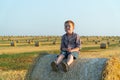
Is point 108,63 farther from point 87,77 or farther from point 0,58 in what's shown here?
point 0,58

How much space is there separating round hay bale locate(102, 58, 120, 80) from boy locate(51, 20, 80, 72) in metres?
1.02

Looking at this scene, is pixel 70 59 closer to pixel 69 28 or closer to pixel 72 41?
pixel 72 41

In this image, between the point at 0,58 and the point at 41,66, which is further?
the point at 0,58

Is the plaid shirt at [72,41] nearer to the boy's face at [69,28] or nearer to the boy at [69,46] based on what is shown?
the boy at [69,46]

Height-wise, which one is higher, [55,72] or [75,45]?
[75,45]

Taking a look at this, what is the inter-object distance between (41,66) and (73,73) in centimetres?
115

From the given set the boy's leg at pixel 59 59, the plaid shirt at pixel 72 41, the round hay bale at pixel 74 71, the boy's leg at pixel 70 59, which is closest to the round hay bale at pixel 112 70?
the round hay bale at pixel 74 71

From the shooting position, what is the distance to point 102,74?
27.6 feet

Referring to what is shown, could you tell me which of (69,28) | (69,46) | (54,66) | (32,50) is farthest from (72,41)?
(32,50)

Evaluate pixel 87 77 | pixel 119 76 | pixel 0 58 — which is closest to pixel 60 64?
pixel 87 77

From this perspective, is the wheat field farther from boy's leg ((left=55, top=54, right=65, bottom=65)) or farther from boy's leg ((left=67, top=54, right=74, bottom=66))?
boy's leg ((left=67, top=54, right=74, bottom=66))

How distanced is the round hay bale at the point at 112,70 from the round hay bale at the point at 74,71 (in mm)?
146

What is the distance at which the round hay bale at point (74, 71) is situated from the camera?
870 centimetres

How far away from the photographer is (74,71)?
29.4 ft
